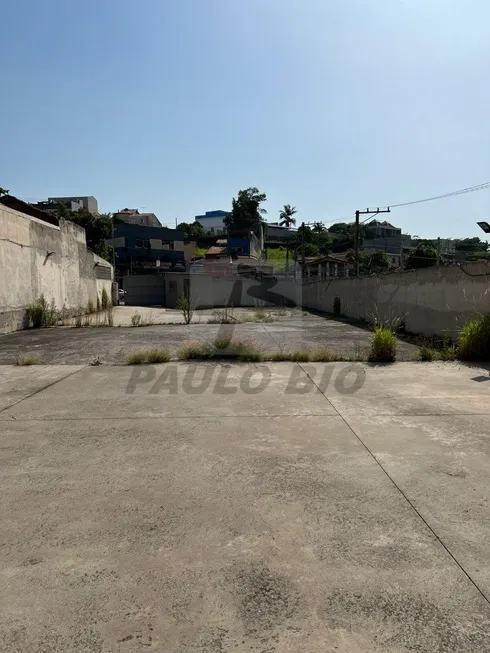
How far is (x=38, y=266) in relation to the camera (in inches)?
599

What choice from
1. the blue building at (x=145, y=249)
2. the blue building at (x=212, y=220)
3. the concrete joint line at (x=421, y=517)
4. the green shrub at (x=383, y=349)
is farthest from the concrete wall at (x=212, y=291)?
the blue building at (x=212, y=220)

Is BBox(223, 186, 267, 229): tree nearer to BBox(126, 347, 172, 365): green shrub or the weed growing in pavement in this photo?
the weed growing in pavement

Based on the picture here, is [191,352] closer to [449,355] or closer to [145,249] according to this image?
[449,355]

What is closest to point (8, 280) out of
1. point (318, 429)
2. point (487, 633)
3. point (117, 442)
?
point (117, 442)

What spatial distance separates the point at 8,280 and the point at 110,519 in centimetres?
1210

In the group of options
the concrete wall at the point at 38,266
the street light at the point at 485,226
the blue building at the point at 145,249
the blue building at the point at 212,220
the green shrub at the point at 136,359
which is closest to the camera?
the green shrub at the point at 136,359

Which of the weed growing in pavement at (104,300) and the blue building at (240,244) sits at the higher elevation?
the blue building at (240,244)

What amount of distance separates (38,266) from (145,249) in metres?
49.7

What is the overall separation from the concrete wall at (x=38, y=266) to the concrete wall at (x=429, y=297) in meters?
11.5

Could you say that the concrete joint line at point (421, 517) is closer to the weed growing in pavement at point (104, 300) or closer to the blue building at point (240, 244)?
the weed growing in pavement at point (104, 300)

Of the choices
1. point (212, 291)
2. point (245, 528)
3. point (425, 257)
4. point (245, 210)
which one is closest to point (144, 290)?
point (212, 291)

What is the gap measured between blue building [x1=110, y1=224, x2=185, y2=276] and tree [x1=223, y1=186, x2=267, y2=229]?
20.7m

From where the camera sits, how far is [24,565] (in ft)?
7.43

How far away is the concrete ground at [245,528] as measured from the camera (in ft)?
6.10
